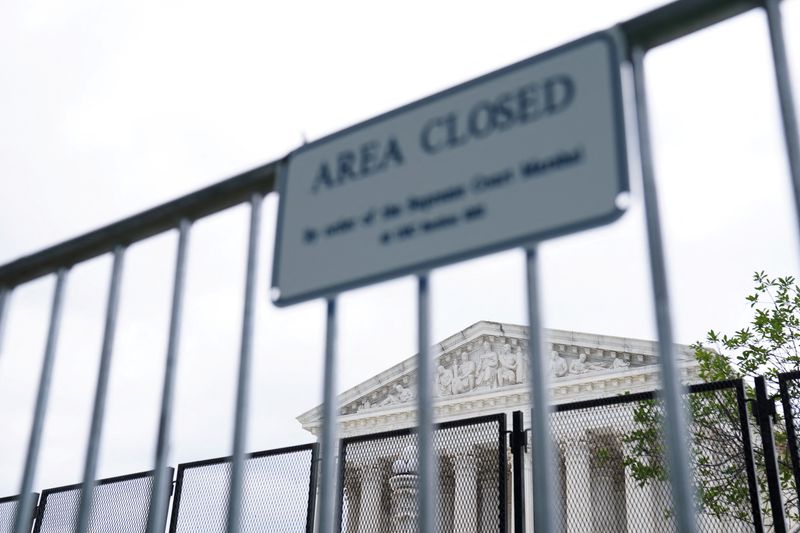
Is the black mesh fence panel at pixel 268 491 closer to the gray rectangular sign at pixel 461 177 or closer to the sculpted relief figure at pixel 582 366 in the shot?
the gray rectangular sign at pixel 461 177

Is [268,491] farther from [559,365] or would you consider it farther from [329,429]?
[559,365]

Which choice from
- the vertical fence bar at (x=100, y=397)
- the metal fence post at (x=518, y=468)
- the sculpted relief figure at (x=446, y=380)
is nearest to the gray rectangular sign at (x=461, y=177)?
the vertical fence bar at (x=100, y=397)

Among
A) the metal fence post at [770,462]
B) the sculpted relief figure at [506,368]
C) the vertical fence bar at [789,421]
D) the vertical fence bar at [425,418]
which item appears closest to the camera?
the vertical fence bar at [425,418]

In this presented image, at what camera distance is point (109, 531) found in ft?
22.8

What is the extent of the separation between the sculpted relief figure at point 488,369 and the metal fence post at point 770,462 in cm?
3183

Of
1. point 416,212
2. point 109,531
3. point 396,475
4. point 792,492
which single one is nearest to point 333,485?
point 416,212

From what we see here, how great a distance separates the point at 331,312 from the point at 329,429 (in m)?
0.24

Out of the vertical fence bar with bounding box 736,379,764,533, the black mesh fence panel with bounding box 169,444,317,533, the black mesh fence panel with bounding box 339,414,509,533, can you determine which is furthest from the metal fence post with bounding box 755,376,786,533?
the black mesh fence panel with bounding box 169,444,317,533

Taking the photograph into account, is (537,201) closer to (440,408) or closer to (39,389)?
(39,389)

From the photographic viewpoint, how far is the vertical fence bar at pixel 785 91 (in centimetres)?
134

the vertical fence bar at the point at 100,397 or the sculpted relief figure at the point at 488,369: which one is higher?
the sculpted relief figure at the point at 488,369

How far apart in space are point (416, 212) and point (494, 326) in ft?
114

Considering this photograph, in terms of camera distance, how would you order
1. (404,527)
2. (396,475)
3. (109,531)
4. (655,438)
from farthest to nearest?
(109,531)
(404,527)
(655,438)
(396,475)

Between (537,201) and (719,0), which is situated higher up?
(719,0)
